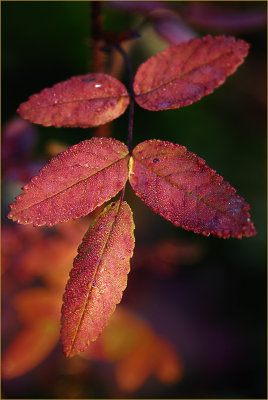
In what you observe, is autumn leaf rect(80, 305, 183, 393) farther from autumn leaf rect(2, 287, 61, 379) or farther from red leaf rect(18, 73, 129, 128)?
red leaf rect(18, 73, 129, 128)

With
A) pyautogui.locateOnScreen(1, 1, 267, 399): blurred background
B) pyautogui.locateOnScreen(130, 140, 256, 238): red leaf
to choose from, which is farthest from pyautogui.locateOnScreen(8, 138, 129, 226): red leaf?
pyautogui.locateOnScreen(1, 1, 267, 399): blurred background

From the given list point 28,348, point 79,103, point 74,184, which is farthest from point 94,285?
point 28,348

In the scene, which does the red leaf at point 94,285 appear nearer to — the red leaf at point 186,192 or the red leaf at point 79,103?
the red leaf at point 186,192

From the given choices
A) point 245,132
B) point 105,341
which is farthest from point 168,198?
point 245,132

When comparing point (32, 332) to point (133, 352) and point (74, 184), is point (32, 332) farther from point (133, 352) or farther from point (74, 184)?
point (74, 184)

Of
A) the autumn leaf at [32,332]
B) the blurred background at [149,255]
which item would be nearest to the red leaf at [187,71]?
the blurred background at [149,255]
